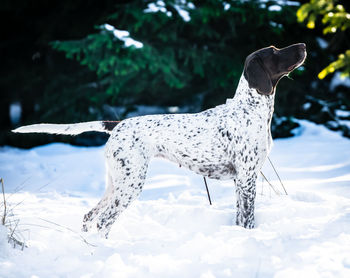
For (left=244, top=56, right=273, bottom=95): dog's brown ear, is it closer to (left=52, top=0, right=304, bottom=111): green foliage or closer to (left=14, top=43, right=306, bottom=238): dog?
(left=14, top=43, right=306, bottom=238): dog

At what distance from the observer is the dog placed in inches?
122

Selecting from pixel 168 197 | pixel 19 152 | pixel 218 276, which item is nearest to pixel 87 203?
pixel 168 197

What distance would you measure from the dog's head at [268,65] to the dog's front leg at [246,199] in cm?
75

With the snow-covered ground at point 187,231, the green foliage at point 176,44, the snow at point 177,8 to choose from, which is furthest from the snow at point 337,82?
the snow at point 177,8

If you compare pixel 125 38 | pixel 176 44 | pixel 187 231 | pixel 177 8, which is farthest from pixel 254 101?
pixel 176 44

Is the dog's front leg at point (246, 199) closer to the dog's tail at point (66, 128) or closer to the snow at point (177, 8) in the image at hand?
the dog's tail at point (66, 128)

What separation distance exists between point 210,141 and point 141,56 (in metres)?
4.31

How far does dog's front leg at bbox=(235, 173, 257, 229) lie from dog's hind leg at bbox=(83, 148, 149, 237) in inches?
32.0

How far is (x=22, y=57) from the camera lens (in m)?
9.91

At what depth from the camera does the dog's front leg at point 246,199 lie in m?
3.16

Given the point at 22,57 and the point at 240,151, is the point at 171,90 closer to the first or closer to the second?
the point at 22,57

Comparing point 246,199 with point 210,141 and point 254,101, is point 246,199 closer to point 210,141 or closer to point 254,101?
point 210,141

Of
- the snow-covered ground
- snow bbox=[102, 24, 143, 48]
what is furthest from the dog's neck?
snow bbox=[102, 24, 143, 48]

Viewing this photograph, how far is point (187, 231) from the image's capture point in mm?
3365
